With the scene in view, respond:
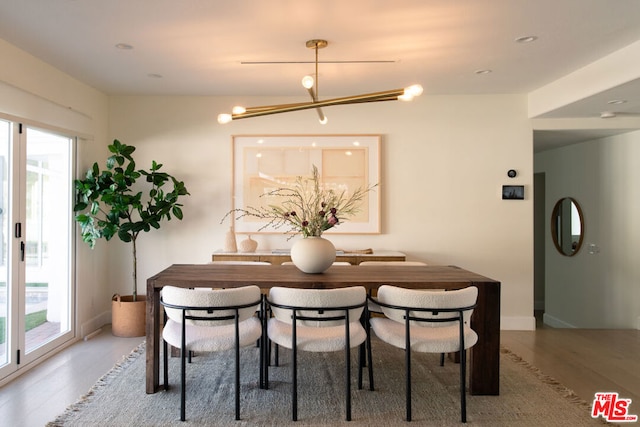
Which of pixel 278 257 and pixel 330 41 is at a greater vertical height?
pixel 330 41

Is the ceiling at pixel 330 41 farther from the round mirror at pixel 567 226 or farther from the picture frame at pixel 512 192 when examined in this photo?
the round mirror at pixel 567 226

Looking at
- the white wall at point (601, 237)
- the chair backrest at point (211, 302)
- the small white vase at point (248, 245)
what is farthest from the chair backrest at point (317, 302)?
the white wall at point (601, 237)

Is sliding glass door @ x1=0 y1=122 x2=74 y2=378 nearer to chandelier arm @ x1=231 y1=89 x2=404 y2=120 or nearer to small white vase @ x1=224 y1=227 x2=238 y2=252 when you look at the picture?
small white vase @ x1=224 y1=227 x2=238 y2=252

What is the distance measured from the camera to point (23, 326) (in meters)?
3.65

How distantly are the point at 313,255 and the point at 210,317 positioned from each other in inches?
33.5

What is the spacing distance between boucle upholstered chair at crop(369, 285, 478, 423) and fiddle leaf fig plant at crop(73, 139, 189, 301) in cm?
275

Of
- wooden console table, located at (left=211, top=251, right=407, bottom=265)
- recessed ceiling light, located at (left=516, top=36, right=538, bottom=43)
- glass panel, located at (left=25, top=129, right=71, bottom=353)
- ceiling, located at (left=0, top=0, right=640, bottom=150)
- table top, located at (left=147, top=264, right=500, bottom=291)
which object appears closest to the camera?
ceiling, located at (left=0, top=0, right=640, bottom=150)

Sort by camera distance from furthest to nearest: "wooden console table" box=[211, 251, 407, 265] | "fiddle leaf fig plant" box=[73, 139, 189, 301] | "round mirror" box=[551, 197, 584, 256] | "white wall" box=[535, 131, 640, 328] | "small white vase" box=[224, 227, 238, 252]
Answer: "round mirror" box=[551, 197, 584, 256] < "white wall" box=[535, 131, 640, 328] < "small white vase" box=[224, 227, 238, 252] < "wooden console table" box=[211, 251, 407, 265] < "fiddle leaf fig plant" box=[73, 139, 189, 301]

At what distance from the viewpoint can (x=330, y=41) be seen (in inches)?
134

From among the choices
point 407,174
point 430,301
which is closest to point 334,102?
point 430,301

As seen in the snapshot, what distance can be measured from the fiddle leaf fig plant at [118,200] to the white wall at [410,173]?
14.3 inches

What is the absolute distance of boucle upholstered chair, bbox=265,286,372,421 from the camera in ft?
8.86

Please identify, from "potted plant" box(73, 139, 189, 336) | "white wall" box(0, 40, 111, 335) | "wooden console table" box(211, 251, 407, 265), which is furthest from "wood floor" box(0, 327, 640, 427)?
"wooden console table" box(211, 251, 407, 265)

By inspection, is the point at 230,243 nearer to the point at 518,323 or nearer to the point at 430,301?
→ the point at 430,301
